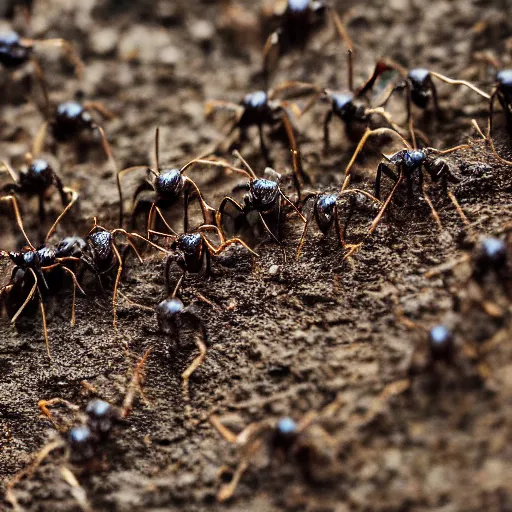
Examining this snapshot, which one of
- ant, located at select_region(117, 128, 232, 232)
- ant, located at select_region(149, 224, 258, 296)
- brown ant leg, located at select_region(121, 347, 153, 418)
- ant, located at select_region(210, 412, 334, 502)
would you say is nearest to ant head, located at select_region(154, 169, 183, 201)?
ant, located at select_region(117, 128, 232, 232)

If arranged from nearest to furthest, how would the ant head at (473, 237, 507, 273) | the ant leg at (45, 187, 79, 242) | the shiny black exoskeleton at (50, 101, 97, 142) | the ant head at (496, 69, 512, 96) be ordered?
the ant head at (473, 237, 507, 273), the ant head at (496, 69, 512, 96), the ant leg at (45, 187, 79, 242), the shiny black exoskeleton at (50, 101, 97, 142)

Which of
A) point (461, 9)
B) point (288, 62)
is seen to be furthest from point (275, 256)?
point (461, 9)

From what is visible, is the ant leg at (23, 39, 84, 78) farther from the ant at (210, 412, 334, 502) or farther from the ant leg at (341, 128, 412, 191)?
the ant at (210, 412, 334, 502)

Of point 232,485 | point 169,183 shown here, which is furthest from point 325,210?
point 232,485

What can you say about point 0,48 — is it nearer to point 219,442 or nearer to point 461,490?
point 219,442

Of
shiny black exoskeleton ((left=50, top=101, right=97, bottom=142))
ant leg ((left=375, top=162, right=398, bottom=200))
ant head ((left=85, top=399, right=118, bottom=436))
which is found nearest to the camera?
ant head ((left=85, top=399, right=118, bottom=436))

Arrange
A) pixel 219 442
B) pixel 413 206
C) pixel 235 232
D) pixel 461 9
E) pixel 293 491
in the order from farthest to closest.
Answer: pixel 461 9 → pixel 235 232 → pixel 413 206 → pixel 219 442 → pixel 293 491

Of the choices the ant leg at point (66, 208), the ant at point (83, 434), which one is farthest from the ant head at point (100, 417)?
the ant leg at point (66, 208)

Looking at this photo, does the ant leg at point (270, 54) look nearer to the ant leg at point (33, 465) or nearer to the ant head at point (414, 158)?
the ant head at point (414, 158)
